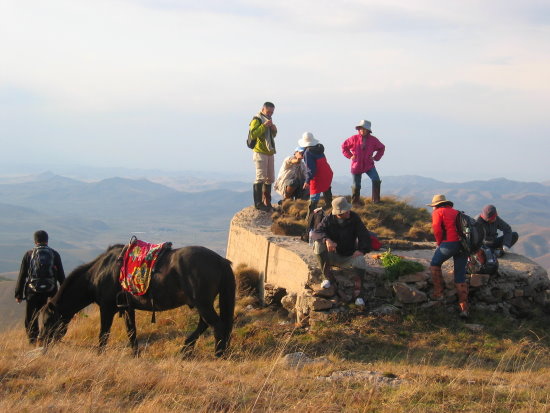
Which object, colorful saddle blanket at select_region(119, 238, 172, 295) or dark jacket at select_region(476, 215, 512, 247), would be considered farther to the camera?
dark jacket at select_region(476, 215, 512, 247)

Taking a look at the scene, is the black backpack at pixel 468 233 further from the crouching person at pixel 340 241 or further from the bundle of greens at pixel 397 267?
the crouching person at pixel 340 241

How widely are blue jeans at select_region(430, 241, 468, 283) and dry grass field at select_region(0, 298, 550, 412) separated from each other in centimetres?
71

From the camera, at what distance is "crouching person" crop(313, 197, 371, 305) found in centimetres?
944

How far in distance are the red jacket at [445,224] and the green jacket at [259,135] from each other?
15.3 ft

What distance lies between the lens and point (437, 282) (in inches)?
387

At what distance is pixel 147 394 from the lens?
589cm

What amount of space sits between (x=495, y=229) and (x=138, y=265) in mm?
6107

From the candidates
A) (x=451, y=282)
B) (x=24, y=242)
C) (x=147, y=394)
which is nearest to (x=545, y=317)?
(x=451, y=282)

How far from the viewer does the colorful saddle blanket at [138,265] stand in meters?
8.70

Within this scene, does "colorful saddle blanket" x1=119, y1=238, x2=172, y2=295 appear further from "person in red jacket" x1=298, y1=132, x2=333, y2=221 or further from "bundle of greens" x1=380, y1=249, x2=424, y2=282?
"person in red jacket" x1=298, y1=132, x2=333, y2=221

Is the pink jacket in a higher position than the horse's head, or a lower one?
higher

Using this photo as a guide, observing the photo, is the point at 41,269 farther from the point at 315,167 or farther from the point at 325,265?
the point at 315,167

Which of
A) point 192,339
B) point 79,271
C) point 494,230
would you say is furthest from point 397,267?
point 79,271

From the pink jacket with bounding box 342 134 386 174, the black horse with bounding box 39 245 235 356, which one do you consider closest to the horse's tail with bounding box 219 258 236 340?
the black horse with bounding box 39 245 235 356
